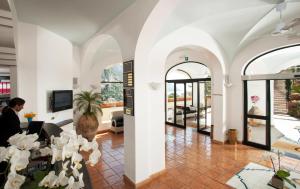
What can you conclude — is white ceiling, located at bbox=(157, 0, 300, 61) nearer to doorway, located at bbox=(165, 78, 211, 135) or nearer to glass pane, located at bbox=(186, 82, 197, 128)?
doorway, located at bbox=(165, 78, 211, 135)

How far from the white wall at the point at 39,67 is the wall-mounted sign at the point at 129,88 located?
231 cm

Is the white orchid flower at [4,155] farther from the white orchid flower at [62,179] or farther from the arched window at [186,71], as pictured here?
the arched window at [186,71]

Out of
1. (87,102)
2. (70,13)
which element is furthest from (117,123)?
(70,13)

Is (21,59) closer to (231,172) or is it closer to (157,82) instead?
(157,82)

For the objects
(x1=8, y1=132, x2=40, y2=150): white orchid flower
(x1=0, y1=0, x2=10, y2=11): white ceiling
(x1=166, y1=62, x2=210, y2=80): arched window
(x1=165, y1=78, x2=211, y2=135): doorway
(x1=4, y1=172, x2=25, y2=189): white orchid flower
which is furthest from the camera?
(x1=166, y1=62, x2=210, y2=80): arched window

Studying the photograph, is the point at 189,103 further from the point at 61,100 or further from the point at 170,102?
the point at 61,100

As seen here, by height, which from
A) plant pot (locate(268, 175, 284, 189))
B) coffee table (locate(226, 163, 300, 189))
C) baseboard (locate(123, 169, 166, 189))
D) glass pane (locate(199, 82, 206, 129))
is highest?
glass pane (locate(199, 82, 206, 129))

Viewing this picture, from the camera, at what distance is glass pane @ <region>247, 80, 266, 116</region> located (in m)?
4.96

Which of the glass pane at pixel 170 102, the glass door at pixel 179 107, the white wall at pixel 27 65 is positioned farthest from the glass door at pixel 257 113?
the white wall at pixel 27 65

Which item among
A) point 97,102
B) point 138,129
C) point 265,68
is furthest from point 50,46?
point 265,68

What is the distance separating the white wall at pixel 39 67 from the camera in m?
3.56

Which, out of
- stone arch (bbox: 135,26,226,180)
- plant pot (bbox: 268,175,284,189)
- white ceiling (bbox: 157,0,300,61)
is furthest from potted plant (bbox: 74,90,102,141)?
plant pot (bbox: 268,175,284,189)

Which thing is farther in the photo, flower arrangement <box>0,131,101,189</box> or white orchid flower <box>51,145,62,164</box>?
white orchid flower <box>51,145,62,164</box>

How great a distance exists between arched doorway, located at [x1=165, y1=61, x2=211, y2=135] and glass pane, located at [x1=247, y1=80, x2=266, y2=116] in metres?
1.53
